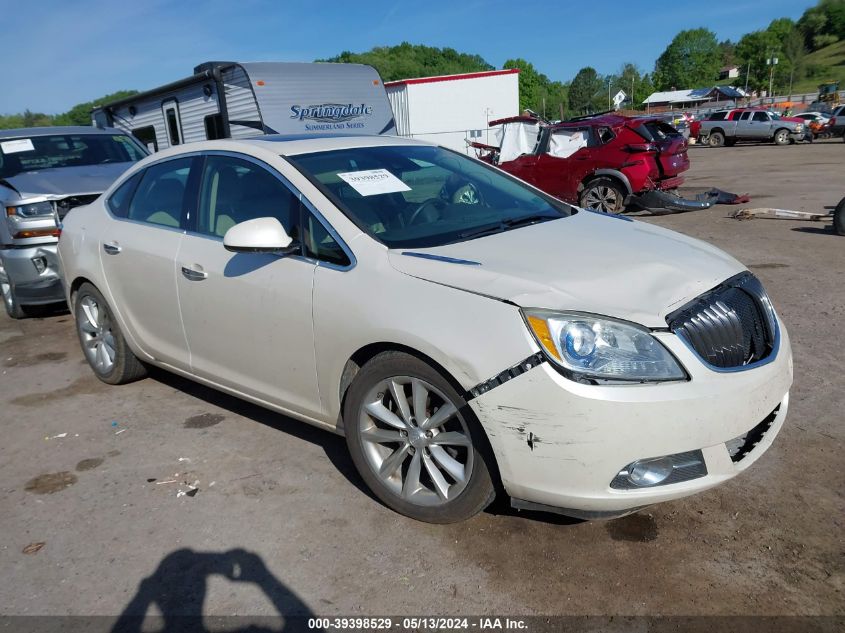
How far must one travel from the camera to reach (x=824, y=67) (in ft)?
379

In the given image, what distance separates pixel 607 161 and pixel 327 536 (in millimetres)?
9800

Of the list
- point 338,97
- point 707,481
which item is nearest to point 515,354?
point 707,481

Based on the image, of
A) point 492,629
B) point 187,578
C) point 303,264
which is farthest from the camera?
point 303,264

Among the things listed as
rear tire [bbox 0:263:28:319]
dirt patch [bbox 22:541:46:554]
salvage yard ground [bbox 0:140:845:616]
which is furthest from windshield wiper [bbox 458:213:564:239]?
rear tire [bbox 0:263:28:319]

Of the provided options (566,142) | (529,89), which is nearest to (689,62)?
(529,89)

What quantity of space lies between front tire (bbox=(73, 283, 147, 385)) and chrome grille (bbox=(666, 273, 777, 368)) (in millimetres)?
3679

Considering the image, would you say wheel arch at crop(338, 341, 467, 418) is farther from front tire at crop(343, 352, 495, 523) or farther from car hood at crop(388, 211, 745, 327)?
car hood at crop(388, 211, 745, 327)

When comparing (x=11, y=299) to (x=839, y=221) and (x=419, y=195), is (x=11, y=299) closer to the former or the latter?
(x=419, y=195)

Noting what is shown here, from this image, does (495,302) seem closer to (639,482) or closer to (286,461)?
(639,482)

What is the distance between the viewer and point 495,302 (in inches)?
99.9

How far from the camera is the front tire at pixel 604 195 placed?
37.3ft

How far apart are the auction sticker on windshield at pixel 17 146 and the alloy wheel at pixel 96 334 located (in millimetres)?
3654

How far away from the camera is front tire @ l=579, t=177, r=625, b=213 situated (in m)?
11.4

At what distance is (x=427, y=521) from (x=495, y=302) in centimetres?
106
